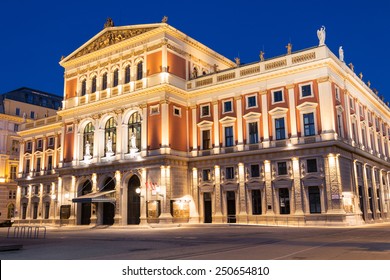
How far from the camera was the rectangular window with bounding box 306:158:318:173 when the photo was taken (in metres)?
38.4

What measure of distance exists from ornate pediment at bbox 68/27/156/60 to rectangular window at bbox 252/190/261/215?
74.5 feet

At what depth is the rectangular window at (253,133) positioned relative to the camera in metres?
43.1

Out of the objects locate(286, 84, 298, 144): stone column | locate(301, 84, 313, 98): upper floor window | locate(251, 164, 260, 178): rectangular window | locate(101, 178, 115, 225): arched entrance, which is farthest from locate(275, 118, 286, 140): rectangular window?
locate(101, 178, 115, 225): arched entrance

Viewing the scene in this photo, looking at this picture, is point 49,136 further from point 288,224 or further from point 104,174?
point 288,224

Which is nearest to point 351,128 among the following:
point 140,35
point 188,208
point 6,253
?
point 188,208

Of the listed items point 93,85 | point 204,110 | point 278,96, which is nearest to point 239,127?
point 278,96

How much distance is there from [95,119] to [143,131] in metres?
8.63

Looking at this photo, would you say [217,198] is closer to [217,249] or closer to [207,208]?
[207,208]

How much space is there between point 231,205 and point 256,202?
9.71 feet

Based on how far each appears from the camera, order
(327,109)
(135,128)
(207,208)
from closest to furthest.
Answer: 1. (327,109)
2. (207,208)
3. (135,128)

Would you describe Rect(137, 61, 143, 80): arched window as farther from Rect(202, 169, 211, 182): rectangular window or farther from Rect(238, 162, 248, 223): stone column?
Rect(238, 162, 248, 223): stone column

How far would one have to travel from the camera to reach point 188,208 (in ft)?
148

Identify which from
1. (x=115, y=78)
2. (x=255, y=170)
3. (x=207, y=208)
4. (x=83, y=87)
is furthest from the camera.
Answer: (x=83, y=87)

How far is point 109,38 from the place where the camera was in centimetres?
5209
